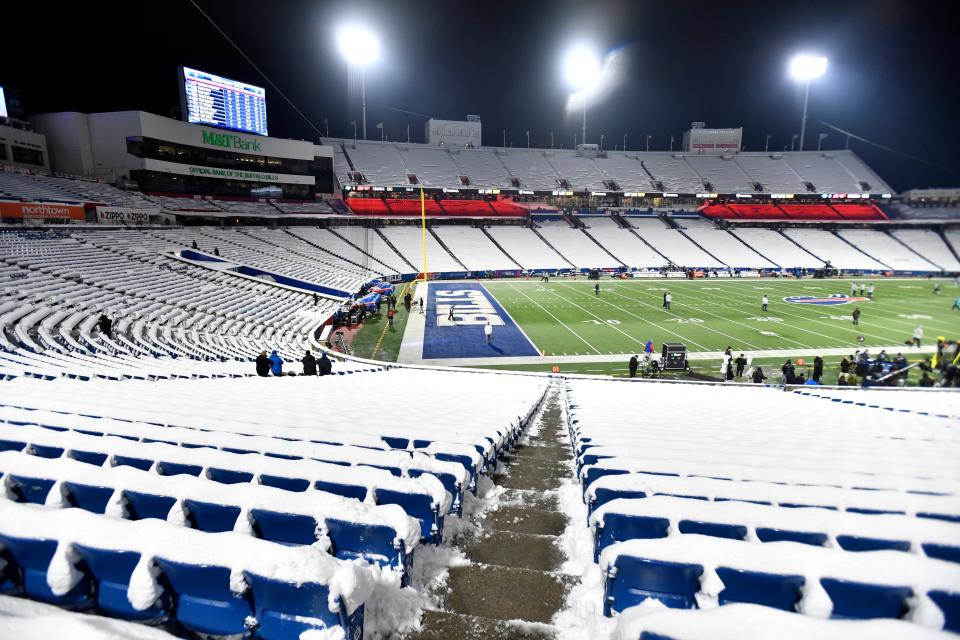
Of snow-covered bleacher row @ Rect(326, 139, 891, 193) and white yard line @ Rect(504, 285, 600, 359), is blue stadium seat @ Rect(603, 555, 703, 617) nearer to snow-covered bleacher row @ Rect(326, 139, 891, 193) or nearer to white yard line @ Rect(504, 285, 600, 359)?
white yard line @ Rect(504, 285, 600, 359)

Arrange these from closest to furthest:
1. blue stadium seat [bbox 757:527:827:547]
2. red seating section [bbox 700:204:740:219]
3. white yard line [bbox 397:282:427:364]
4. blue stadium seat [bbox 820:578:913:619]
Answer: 1. blue stadium seat [bbox 820:578:913:619]
2. blue stadium seat [bbox 757:527:827:547]
3. white yard line [bbox 397:282:427:364]
4. red seating section [bbox 700:204:740:219]

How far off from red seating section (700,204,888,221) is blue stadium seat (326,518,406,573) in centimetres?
7961

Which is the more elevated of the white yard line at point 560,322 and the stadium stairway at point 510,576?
the stadium stairway at point 510,576

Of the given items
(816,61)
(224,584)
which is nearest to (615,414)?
(224,584)

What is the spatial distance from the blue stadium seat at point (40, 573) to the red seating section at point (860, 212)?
3530 inches

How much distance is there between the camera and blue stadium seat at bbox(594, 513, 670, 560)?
2.38m

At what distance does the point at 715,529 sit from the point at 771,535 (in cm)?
27

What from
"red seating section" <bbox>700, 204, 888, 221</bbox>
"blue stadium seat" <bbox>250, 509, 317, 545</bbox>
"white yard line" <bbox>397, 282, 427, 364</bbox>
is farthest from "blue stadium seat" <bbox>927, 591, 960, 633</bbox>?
"red seating section" <bbox>700, 204, 888, 221</bbox>

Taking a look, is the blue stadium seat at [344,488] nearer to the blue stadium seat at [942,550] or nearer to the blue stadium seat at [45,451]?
the blue stadium seat at [45,451]

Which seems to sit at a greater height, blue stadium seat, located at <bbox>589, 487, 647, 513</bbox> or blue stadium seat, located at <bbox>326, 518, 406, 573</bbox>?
blue stadium seat, located at <bbox>326, 518, 406, 573</bbox>

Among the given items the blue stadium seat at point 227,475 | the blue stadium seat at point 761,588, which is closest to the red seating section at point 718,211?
the blue stadium seat at point 761,588

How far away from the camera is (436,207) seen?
6706 centimetres

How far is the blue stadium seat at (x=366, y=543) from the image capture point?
2.10 m

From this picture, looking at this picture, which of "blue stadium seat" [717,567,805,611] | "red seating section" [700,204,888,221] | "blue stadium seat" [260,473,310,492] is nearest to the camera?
"blue stadium seat" [717,567,805,611]
